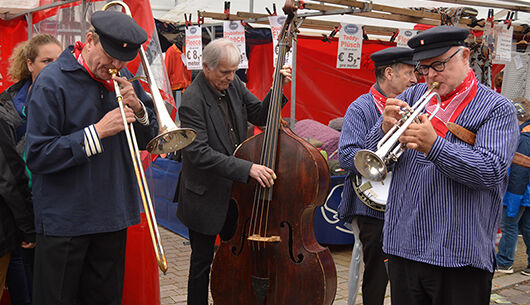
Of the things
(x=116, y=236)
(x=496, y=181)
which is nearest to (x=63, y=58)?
(x=116, y=236)

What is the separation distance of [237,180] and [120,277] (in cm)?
90

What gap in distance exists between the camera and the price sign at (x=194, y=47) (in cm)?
652

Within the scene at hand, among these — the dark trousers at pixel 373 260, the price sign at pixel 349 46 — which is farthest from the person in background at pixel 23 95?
the price sign at pixel 349 46

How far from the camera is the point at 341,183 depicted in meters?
6.14

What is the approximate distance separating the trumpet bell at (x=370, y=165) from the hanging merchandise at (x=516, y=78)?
24.4ft

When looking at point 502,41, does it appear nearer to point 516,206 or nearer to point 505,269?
point 516,206

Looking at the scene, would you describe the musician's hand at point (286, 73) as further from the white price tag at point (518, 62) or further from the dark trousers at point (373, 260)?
the white price tag at point (518, 62)

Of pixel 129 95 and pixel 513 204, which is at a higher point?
pixel 129 95

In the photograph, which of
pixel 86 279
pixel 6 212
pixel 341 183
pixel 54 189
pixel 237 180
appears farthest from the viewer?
pixel 341 183

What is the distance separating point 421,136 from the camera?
211cm

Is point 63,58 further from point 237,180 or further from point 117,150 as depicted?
point 237,180

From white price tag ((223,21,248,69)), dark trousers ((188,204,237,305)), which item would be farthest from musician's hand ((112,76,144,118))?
white price tag ((223,21,248,69))

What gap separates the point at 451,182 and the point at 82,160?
1.73m

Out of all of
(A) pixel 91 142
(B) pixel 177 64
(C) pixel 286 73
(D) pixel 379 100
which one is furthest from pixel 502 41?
(A) pixel 91 142
